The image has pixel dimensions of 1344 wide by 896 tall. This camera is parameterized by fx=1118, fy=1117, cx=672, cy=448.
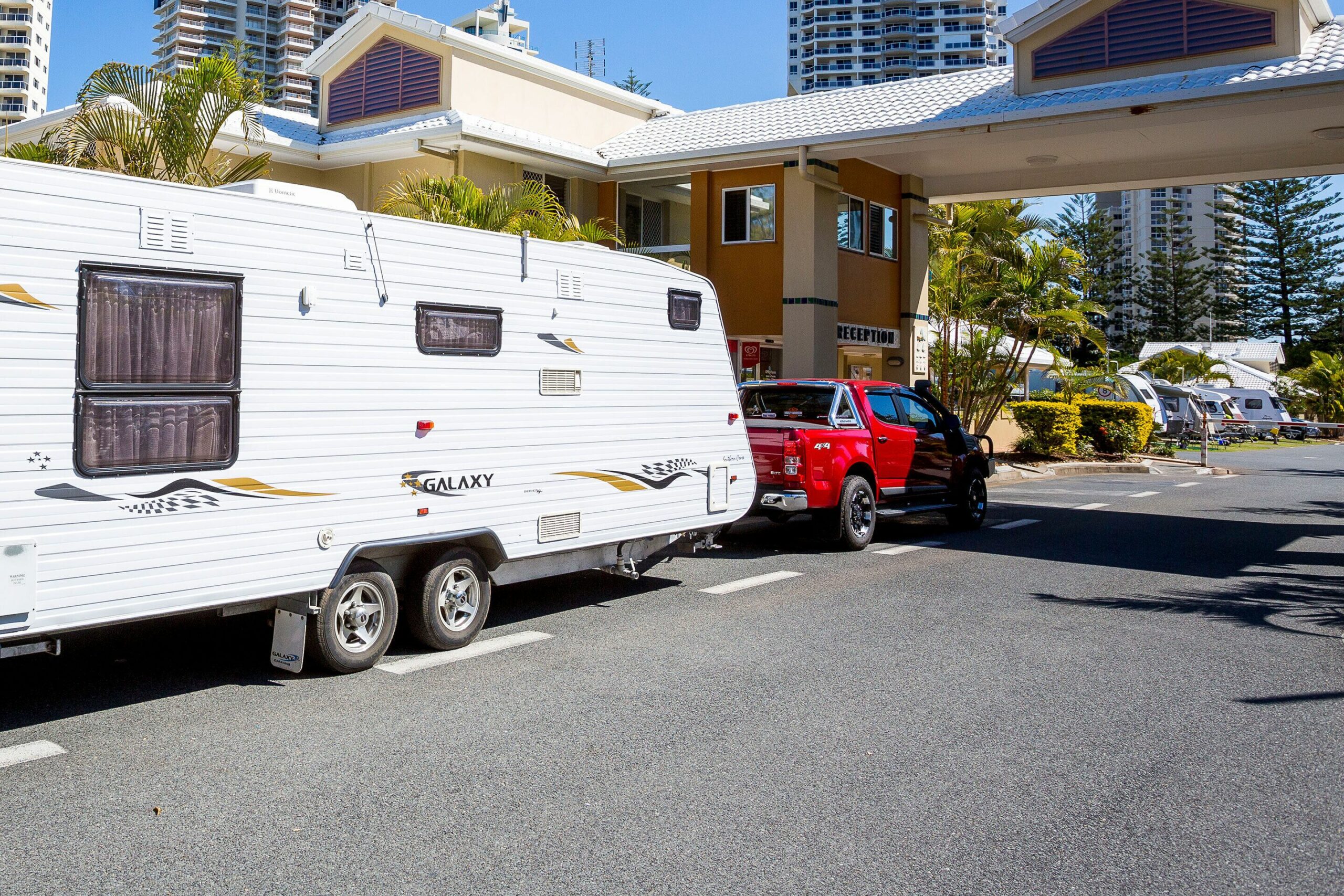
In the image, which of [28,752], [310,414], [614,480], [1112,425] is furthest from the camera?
[1112,425]

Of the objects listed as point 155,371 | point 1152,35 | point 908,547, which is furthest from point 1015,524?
point 155,371

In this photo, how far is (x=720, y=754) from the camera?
5.30 meters

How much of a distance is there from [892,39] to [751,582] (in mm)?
131500

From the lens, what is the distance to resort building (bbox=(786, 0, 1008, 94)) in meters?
126

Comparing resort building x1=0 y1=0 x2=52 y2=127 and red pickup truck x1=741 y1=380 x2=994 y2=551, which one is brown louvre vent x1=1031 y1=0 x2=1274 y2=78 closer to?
red pickup truck x1=741 y1=380 x2=994 y2=551

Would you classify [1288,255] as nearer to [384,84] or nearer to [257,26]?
[384,84]

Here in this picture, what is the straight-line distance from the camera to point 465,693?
6.27 metres

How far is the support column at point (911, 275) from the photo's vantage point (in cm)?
2316

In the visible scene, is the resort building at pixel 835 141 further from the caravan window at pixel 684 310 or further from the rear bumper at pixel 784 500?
the caravan window at pixel 684 310

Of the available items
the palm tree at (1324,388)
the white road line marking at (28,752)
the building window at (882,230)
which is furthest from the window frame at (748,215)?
the palm tree at (1324,388)

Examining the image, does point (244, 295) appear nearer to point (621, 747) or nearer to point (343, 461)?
point (343, 461)

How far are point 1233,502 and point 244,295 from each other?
16.4 meters

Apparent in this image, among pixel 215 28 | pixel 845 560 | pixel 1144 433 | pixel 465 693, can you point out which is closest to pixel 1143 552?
pixel 845 560

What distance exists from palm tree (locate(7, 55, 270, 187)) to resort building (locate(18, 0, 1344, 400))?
6.40 metres
